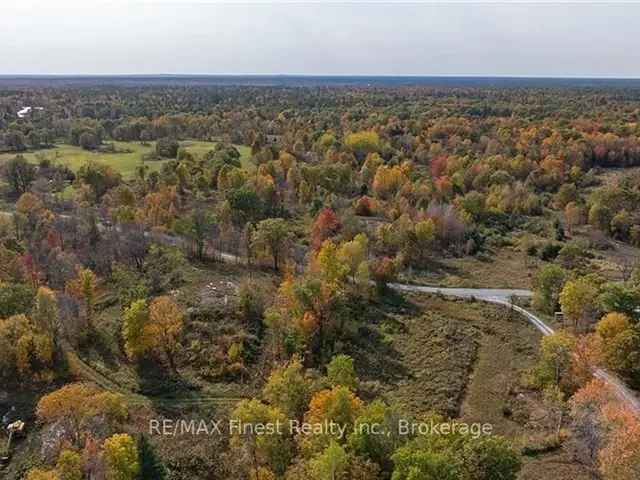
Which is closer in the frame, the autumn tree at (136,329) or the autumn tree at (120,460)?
the autumn tree at (120,460)

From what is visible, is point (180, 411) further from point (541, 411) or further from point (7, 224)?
point (7, 224)

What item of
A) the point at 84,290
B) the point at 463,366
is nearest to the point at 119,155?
the point at 84,290

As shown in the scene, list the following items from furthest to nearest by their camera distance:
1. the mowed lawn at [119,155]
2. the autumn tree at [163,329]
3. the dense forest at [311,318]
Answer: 1. the mowed lawn at [119,155]
2. the autumn tree at [163,329]
3. the dense forest at [311,318]

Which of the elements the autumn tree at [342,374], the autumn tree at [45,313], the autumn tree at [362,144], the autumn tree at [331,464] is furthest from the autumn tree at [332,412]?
the autumn tree at [362,144]

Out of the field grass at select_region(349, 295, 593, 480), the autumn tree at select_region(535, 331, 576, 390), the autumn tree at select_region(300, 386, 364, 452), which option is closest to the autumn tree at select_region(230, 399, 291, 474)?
the autumn tree at select_region(300, 386, 364, 452)

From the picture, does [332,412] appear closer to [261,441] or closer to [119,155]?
[261,441]

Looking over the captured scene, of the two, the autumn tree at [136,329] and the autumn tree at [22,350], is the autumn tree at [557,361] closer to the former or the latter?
the autumn tree at [136,329]
